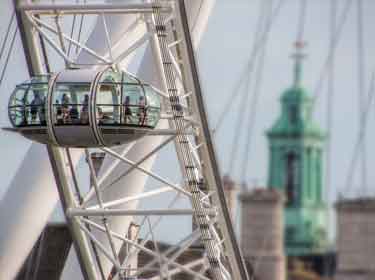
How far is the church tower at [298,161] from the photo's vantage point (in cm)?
14688

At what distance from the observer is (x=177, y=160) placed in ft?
126

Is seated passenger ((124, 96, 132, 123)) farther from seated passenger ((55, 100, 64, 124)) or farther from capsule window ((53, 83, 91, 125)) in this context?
seated passenger ((55, 100, 64, 124))

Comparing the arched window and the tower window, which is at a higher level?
the tower window

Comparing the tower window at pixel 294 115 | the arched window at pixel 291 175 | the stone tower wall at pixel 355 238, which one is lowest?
the stone tower wall at pixel 355 238

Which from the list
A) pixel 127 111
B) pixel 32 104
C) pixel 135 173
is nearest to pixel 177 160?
pixel 135 173

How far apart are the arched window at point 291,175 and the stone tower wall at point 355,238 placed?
42563 millimetres

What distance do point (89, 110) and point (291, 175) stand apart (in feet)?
388

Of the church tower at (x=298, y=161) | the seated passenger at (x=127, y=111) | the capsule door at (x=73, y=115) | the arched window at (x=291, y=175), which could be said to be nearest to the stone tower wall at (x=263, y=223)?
the church tower at (x=298, y=161)

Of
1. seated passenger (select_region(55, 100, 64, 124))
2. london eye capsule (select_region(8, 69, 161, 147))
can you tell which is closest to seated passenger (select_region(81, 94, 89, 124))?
london eye capsule (select_region(8, 69, 161, 147))

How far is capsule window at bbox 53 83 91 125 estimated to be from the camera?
35438mm

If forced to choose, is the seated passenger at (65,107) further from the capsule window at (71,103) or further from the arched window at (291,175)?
the arched window at (291,175)

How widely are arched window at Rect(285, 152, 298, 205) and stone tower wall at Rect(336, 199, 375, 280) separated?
1676 inches

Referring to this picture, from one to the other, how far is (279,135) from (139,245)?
4616 inches

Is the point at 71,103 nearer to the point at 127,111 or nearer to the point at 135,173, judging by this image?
the point at 127,111
